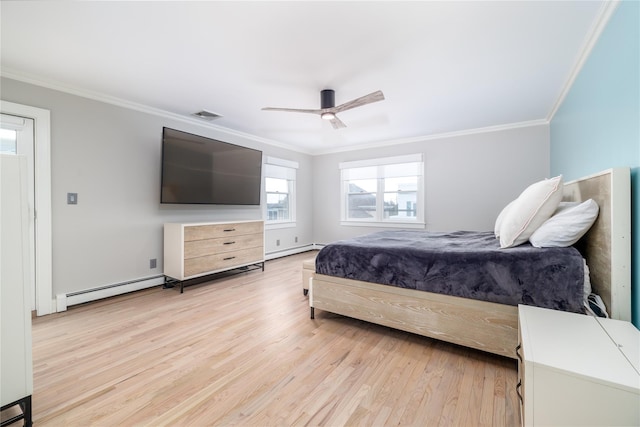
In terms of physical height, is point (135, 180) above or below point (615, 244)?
above

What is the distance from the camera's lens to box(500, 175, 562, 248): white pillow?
173 centimetres

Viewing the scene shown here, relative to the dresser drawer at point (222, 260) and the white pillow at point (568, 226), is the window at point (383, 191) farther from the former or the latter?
the white pillow at point (568, 226)

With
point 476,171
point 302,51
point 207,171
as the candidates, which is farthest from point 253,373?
point 476,171

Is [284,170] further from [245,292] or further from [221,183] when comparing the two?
[245,292]

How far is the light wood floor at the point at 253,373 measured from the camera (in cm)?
134

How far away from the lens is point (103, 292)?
9.94 ft

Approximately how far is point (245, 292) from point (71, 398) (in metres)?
1.82

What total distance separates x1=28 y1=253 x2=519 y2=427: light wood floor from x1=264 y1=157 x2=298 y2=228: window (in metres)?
2.74

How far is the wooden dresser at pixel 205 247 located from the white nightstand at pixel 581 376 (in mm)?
3263

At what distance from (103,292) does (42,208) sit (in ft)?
3.49

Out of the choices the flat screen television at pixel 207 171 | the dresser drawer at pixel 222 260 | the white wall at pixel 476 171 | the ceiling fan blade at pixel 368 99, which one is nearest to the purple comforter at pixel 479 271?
the ceiling fan blade at pixel 368 99

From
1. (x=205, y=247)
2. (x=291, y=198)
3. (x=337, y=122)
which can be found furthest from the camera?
(x=291, y=198)

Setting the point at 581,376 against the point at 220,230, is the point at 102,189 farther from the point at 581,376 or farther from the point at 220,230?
the point at 581,376

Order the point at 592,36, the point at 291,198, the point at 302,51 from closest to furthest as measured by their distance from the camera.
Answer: the point at 592,36 → the point at 302,51 → the point at 291,198
